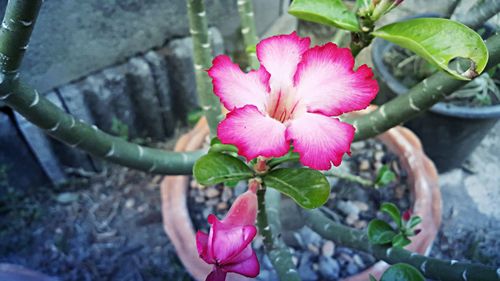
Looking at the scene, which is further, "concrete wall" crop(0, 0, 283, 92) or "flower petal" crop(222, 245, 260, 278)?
"concrete wall" crop(0, 0, 283, 92)

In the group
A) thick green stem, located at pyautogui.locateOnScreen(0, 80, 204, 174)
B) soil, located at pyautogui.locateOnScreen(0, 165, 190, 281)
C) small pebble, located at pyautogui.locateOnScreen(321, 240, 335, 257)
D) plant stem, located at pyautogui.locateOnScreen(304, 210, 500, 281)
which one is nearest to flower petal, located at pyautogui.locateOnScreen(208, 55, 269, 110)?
thick green stem, located at pyautogui.locateOnScreen(0, 80, 204, 174)

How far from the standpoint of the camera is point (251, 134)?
387 millimetres

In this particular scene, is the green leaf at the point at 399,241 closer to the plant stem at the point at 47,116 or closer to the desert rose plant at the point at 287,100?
the desert rose plant at the point at 287,100

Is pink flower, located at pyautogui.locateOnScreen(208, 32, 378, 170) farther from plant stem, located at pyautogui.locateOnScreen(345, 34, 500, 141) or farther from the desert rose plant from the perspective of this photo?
plant stem, located at pyautogui.locateOnScreen(345, 34, 500, 141)

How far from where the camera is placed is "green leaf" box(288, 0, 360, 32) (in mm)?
475

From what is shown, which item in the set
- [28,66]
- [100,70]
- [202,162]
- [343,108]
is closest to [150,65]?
[100,70]

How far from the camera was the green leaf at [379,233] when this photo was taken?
71 centimetres

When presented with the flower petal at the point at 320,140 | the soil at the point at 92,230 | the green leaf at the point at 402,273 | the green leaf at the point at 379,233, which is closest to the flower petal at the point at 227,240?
the flower petal at the point at 320,140

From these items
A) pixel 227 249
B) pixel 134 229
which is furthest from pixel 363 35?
pixel 134 229

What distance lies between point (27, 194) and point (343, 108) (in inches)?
43.2

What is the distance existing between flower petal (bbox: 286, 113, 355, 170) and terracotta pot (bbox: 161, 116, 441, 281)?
21.0 inches

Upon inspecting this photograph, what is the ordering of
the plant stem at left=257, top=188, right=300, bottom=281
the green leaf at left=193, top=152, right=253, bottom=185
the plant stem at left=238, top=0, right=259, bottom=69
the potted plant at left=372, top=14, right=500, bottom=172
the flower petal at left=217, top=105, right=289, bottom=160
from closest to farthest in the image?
the flower petal at left=217, top=105, right=289, bottom=160 → the green leaf at left=193, top=152, right=253, bottom=185 → the plant stem at left=257, top=188, right=300, bottom=281 → the plant stem at left=238, top=0, right=259, bottom=69 → the potted plant at left=372, top=14, right=500, bottom=172

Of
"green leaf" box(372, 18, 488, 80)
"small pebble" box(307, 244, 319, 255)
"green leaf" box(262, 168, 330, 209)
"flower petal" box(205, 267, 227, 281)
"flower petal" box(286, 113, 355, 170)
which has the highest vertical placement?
"green leaf" box(372, 18, 488, 80)

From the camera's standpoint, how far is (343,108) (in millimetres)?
416
